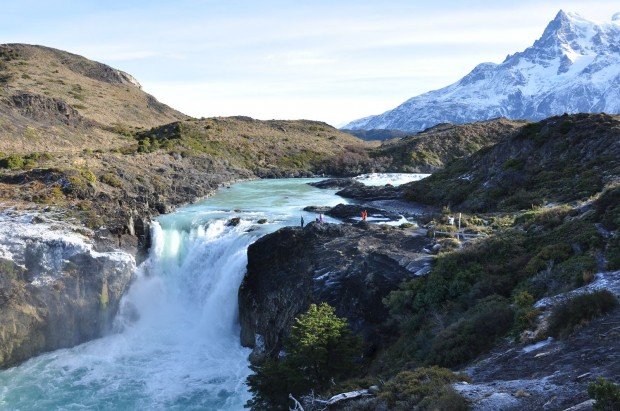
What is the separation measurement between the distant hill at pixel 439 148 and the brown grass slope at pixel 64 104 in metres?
50.0

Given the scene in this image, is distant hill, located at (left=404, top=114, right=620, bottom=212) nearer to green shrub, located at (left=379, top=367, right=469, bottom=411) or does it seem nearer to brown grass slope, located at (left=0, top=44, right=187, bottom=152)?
green shrub, located at (left=379, top=367, right=469, bottom=411)

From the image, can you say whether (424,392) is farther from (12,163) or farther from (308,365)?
(12,163)

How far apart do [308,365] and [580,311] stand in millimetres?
8720

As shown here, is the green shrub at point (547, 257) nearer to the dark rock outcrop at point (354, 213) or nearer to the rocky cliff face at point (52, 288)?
the dark rock outcrop at point (354, 213)

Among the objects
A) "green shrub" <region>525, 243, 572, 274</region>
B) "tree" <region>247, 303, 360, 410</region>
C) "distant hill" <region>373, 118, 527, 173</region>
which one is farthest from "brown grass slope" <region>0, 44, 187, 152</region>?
"green shrub" <region>525, 243, 572, 274</region>

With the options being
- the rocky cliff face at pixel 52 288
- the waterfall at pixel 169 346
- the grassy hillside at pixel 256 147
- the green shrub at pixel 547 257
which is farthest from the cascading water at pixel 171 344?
the grassy hillside at pixel 256 147

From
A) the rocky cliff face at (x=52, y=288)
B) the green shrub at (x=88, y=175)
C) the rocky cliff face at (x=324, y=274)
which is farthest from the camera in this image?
the green shrub at (x=88, y=175)

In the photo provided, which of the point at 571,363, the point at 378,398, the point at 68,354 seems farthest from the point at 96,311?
the point at 571,363

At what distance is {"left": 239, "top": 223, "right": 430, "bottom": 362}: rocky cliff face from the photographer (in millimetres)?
24422

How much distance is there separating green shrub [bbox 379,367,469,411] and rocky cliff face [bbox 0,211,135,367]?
24.8 m

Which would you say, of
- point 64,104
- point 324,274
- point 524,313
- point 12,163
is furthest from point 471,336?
point 64,104

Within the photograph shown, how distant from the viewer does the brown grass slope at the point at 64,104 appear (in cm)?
6775

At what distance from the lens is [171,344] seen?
3141 centimetres

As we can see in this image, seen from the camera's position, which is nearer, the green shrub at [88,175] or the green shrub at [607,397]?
the green shrub at [607,397]
